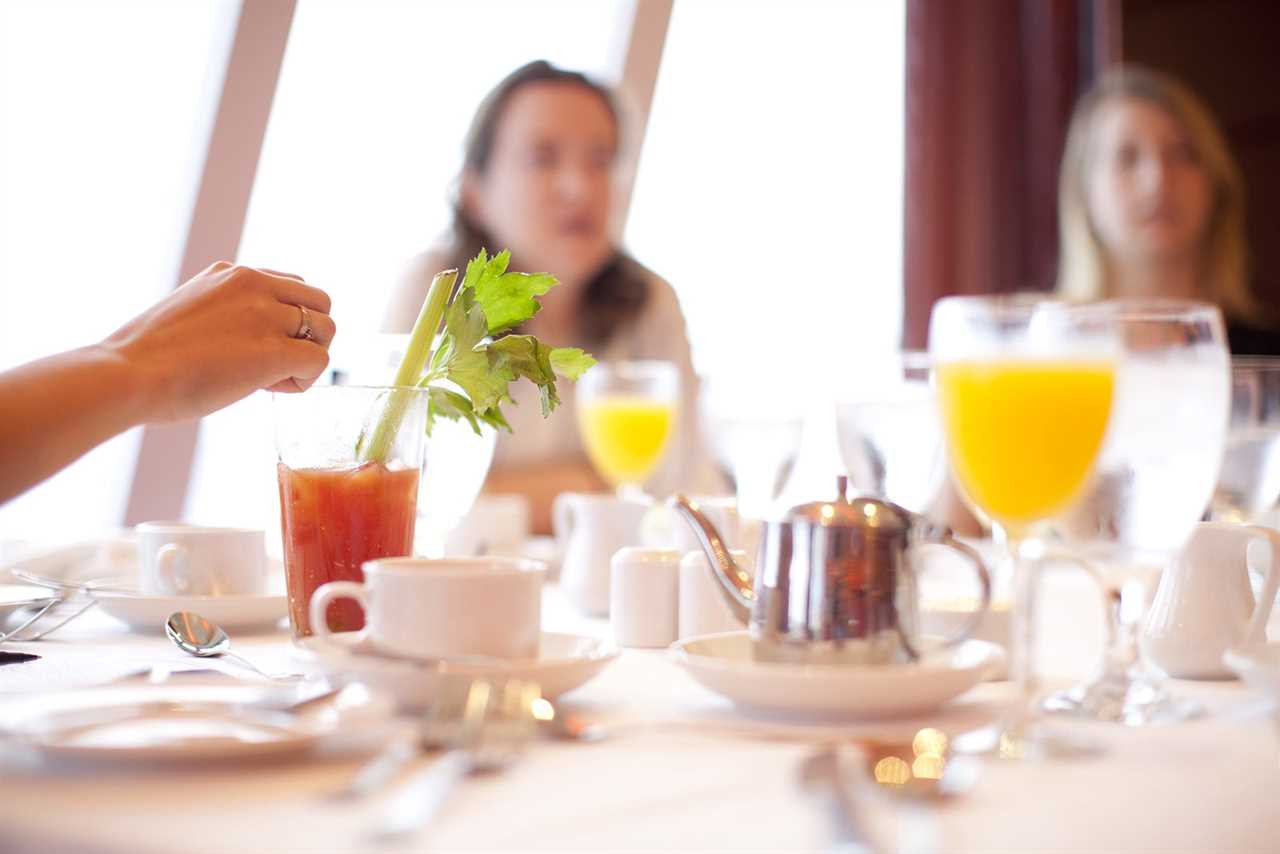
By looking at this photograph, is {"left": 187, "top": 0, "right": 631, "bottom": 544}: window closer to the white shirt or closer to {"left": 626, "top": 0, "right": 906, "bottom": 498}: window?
the white shirt

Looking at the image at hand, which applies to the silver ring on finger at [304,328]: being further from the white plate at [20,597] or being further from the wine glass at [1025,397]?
the wine glass at [1025,397]

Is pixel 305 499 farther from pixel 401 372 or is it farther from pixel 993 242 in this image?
pixel 993 242

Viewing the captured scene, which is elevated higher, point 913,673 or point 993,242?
point 993,242

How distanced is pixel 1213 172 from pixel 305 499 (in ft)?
13.0

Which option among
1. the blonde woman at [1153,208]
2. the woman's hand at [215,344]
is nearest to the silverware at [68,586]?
the woman's hand at [215,344]

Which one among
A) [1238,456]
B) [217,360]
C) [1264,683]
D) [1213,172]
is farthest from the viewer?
[1213,172]

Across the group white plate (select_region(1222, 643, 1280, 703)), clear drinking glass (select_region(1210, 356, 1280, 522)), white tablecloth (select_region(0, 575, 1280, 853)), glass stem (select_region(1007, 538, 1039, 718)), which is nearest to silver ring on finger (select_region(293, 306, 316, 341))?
white tablecloth (select_region(0, 575, 1280, 853))

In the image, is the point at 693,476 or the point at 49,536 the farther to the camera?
the point at 693,476

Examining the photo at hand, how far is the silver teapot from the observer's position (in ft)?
2.90

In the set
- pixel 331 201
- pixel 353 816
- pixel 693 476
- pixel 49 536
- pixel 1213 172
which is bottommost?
pixel 353 816

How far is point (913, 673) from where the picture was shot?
0.81m

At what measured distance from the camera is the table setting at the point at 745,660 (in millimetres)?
628

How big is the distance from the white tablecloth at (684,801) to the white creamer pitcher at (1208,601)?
0.63ft

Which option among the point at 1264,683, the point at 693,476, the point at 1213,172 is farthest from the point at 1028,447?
the point at 1213,172
